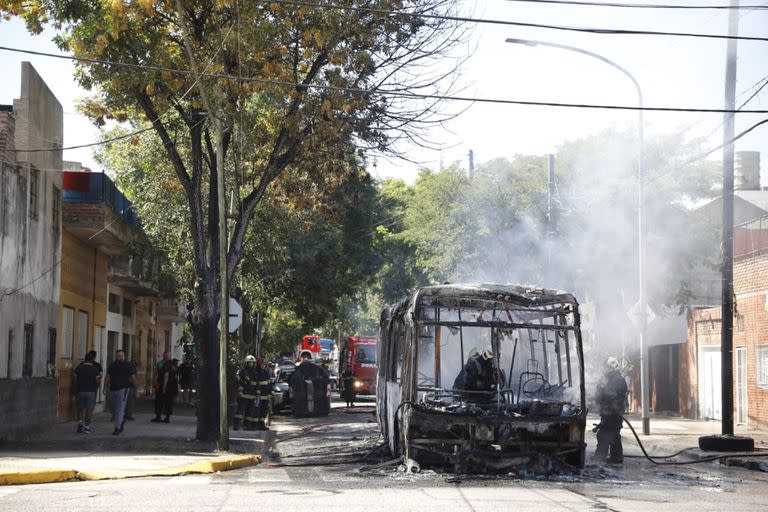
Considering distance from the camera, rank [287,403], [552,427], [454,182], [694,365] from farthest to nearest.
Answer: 1. [454,182]
2. [287,403]
3. [694,365]
4. [552,427]

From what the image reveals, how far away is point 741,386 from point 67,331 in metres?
17.4

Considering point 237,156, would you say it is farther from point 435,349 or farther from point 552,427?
point 552,427

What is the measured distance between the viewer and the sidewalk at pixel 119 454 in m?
14.9

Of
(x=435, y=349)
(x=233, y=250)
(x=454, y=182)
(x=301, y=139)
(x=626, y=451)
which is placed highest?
(x=454, y=182)

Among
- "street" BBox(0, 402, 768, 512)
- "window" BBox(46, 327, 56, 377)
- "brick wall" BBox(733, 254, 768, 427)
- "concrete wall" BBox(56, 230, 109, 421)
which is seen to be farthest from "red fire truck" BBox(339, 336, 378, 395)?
"street" BBox(0, 402, 768, 512)

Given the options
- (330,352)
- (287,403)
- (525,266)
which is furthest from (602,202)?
(330,352)

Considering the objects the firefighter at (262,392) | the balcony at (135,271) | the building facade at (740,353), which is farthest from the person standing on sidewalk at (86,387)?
the building facade at (740,353)

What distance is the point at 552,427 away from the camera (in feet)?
49.7

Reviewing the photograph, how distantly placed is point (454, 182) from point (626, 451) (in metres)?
23.2

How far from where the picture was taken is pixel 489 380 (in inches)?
616

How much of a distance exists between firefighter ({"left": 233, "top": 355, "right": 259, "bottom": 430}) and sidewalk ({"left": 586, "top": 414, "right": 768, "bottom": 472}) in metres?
7.66

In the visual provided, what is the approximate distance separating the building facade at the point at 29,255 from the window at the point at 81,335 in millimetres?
3097

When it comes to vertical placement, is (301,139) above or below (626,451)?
above

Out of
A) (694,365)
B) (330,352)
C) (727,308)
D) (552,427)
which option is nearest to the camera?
(552,427)
